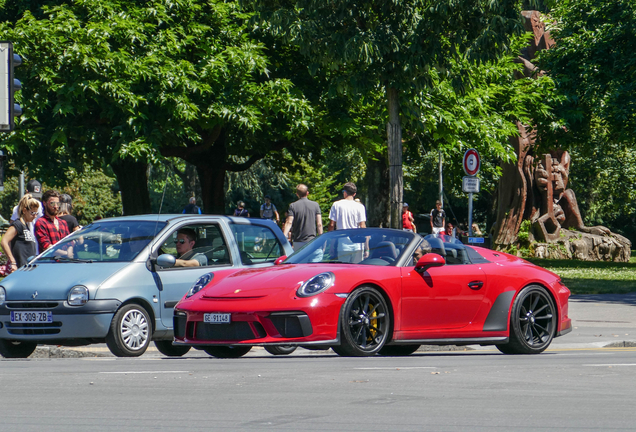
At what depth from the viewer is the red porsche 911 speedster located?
8.45 metres

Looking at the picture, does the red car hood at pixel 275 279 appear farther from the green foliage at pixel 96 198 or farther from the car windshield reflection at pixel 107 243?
the green foliage at pixel 96 198

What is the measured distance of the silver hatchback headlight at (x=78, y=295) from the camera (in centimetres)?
960

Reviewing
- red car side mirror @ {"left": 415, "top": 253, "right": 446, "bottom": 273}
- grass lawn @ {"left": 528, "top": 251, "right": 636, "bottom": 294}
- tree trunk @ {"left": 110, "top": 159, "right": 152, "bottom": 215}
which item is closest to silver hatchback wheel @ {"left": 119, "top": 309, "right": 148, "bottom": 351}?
red car side mirror @ {"left": 415, "top": 253, "right": 446, "bottom": 273}

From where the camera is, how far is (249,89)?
72.8 ft

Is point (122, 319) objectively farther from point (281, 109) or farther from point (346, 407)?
point (281, 109)

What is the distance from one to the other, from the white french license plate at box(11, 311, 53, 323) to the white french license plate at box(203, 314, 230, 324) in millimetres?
1884

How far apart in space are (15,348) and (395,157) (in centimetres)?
811

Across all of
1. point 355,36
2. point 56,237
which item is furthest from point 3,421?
point 355,36

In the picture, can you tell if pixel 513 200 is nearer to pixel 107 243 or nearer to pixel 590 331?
pixel 590 331

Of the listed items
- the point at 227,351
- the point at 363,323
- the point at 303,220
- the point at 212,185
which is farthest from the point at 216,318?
the point at 212,185

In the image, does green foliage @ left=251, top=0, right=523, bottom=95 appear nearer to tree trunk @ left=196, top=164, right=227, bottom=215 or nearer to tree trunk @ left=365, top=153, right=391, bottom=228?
tree trunk @ left=365, top=153, right=391, bottom=228

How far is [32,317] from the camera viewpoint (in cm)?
968

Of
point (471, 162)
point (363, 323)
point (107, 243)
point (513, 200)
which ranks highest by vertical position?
point (471, 162)

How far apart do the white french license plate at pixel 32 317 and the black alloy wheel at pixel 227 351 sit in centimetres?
158
